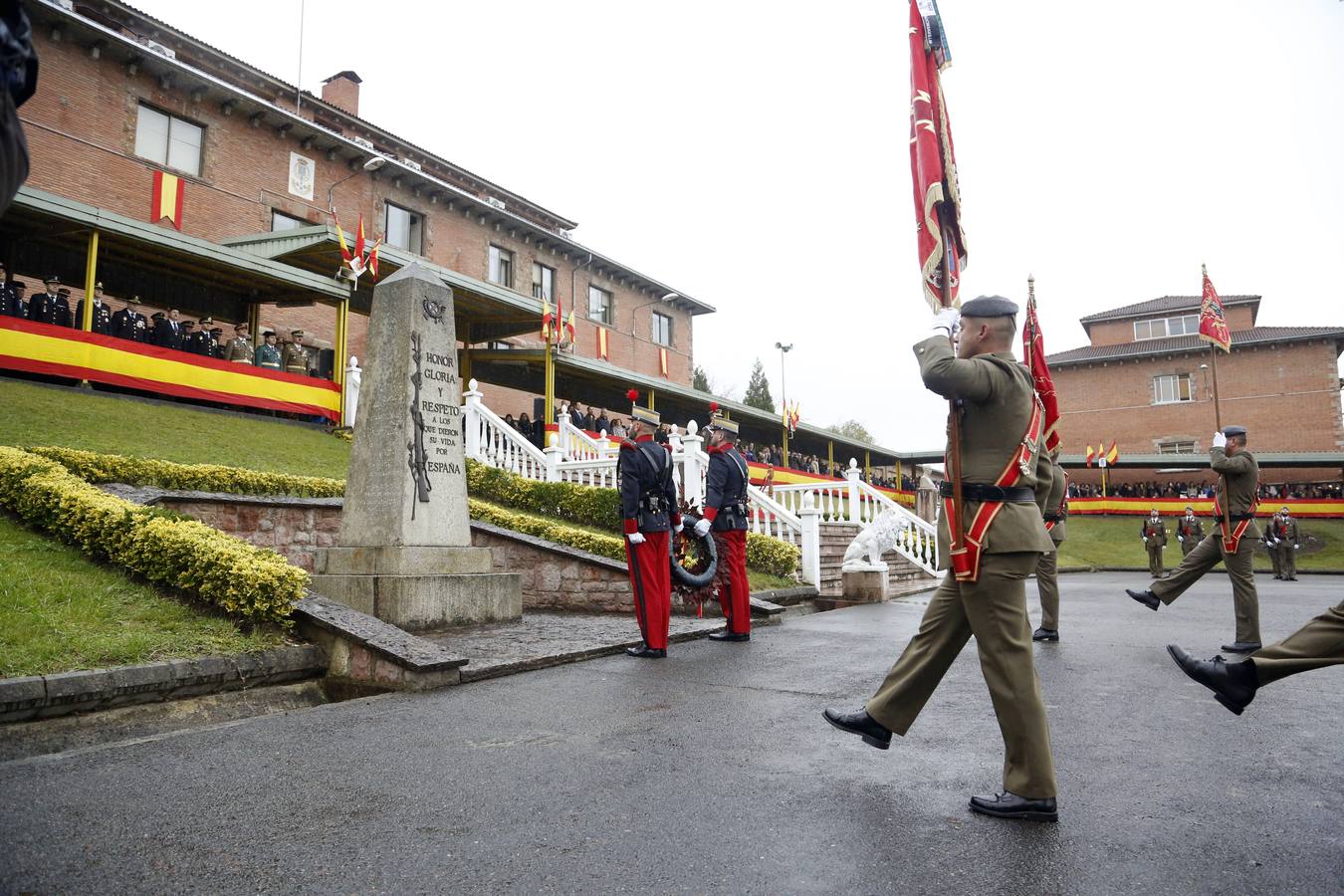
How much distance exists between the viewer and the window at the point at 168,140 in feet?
70.2

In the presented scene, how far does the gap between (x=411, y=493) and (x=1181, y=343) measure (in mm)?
48415

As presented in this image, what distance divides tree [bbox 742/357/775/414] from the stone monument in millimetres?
69172

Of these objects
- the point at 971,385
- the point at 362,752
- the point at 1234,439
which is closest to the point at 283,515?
the point at 362,752

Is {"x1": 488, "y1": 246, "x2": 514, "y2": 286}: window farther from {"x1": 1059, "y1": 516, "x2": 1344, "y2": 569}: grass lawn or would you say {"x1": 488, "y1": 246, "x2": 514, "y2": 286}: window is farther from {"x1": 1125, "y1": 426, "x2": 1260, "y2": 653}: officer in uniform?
{"x1": 1125, "y1": 426, "x2": 1260, "y2": 653}: officer in uniform

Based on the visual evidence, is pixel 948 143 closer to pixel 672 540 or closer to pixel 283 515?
pixel 672 540

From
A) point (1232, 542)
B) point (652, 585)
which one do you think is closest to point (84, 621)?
point (652, 585)

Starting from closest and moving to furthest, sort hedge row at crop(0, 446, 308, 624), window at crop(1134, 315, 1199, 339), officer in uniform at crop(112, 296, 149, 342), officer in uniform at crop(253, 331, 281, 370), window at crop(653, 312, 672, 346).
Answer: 1. hedge row at crop(0, 446, 308, 624)
2. officer in uniform at crop(112, 296, 149, 342)
3. officer in uniform at crop(253, 331, 281, 370)
4. window at crop(653, 312, 672, 346)
5. window at crop(1134, 315, 1199, 339)

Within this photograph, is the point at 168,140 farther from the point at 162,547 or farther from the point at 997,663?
the point at 997,663

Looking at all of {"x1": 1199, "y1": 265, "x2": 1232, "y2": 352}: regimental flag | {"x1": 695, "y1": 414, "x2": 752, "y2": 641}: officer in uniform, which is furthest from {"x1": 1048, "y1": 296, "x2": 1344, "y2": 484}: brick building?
{"x1": 695, "y1": 414, "x2": 752, "y2": 641}: officer in uniform

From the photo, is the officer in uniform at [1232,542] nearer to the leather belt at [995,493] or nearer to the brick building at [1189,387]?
the leather belt at [995,493]

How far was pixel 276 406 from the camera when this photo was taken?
52.6 ft

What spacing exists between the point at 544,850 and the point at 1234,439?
316 inches

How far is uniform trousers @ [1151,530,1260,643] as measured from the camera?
716 centimetres

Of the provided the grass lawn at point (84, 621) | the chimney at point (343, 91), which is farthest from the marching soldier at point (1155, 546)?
the chimney at point (343, 91)
